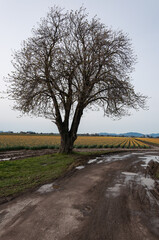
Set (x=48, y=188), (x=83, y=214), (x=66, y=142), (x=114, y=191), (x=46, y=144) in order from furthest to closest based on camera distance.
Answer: (x=46, y=144)
(x=66, y=142)
(x=48, y=188)
(x=114, y=191)
(x=83, y=214)

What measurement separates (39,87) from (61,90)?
208 cm

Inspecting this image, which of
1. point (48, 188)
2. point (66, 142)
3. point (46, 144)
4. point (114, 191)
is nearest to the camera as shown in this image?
point (114, 191)

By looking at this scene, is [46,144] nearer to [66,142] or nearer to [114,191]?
[66,142]

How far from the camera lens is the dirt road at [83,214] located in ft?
10.1

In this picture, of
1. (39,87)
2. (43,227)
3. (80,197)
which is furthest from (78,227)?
(39,87)

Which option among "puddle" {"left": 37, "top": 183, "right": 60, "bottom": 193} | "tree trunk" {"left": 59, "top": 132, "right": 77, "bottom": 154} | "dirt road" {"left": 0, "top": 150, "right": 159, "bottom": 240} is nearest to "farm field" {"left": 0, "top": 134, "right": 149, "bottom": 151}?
"tree trunk" {"left": 59, "top": 132, "right": 77, "bottom": 154}

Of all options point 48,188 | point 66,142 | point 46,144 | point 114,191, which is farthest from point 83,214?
point 46,144

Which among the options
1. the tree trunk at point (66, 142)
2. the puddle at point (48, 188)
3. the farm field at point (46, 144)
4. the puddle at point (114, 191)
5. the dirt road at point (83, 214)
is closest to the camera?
the dirt road at point (83, 214)

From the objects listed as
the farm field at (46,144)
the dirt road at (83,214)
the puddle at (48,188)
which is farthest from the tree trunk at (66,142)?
the dirt road at (83,214)

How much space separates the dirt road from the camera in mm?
3082

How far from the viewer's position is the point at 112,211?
403 cm

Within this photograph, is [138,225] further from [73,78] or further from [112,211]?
[73,78]

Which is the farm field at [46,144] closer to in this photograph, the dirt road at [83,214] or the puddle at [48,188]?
the puddle at [48,188]

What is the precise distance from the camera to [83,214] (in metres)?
3.85
